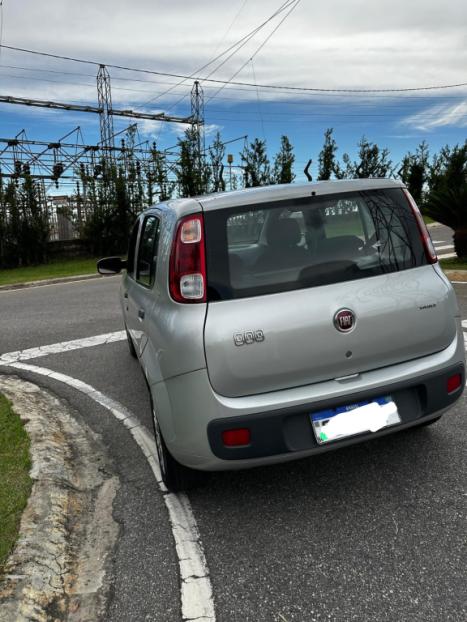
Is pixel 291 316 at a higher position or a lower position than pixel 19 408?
higher

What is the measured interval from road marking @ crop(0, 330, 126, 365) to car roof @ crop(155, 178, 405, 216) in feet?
14.0

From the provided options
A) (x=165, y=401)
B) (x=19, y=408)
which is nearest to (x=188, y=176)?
(x=19, y=408)

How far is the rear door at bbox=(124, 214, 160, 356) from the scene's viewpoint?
3352 mm

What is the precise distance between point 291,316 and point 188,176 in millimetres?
21650

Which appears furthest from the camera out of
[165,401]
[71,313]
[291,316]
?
[71,313]

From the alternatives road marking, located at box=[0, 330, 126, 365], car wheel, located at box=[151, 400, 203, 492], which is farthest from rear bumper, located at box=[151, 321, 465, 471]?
road marking, located at box=[0, 330, 126, 365]

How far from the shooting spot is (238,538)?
8.76ft

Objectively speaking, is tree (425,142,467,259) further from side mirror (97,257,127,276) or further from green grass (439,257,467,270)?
side mirror (97,257,127,276)

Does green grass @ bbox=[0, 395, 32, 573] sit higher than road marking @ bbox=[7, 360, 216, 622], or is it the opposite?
green grass @ bbox=[0, 395, 32, 573]

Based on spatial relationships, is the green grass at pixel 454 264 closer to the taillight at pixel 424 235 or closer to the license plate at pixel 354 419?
the taillight at pixel 424 235

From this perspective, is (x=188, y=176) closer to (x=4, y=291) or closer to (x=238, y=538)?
(x=4, y=291)

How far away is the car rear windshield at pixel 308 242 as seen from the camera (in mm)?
2680

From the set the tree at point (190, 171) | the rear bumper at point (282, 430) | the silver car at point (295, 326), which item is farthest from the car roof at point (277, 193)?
the tree at point (190, 171)

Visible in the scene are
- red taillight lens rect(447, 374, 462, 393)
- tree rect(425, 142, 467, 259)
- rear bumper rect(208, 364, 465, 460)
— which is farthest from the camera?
tree rect(425, 142, 467, 259)
